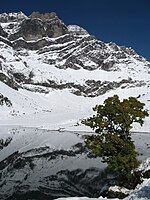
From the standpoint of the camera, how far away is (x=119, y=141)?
27.5m

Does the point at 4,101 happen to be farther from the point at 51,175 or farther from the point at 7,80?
the point at 51,175

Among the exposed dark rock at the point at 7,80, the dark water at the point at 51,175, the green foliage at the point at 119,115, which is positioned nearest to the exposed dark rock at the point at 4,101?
the exposed dark rock at the point at 7,80

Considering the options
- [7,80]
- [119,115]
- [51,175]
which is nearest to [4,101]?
[7,80]

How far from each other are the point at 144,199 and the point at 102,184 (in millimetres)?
15385

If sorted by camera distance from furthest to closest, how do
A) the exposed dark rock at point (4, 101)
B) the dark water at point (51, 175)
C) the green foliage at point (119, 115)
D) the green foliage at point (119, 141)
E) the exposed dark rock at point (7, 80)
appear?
the exposed dark rock at point (7, 80), the exposed dark rock at point (4, 101), the dark water at point (51, 175), the green foliage at point (119, 115), the green foliage at point (119, 141)

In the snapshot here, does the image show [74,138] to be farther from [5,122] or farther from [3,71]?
[3,71]

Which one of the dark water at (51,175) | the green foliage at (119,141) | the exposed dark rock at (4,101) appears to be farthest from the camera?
the exposed dark rock at (4,101)

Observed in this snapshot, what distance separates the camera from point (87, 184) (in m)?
34.7

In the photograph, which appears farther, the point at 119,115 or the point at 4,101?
the point at 4,101

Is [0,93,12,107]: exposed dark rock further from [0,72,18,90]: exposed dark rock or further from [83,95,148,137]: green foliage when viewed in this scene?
[83,95,148,137]: green foliage

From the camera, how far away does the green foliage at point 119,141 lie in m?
27.4

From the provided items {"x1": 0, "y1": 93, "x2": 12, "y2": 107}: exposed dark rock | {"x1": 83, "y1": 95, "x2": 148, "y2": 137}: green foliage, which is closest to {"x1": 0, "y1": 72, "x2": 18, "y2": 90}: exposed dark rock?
{"x1": 0, "y1": 93, "x2": 12, "y2": 107}: exposed dark rock

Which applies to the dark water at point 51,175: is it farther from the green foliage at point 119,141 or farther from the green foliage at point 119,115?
the green foliage at point 119,115

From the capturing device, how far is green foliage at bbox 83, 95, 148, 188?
27.4 meters
